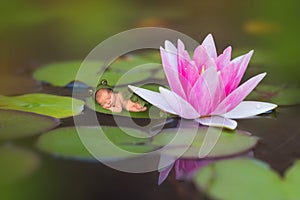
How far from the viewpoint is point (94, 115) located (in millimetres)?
944

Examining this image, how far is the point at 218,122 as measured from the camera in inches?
35.7

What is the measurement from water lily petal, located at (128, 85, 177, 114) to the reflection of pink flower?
0.15 m

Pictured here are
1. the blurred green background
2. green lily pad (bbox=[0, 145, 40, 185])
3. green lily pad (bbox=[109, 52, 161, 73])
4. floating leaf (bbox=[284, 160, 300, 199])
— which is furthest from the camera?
the blurred green background

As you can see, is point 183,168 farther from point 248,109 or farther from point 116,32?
point 116,32

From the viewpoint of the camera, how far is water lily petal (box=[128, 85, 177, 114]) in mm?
933

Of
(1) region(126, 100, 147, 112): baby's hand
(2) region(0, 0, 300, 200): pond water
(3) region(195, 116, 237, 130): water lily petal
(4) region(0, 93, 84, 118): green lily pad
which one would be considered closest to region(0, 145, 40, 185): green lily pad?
(2) region(0, 0, 300, 200): pond water

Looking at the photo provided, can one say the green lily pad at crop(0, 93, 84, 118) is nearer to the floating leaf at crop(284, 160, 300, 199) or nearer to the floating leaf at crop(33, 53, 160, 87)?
the floating leaf at crop(33, 53, 160, 87)

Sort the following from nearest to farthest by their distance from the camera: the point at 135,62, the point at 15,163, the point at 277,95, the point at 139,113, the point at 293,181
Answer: the point at 293,181, the point at 15,163, the point at 139,113, the point at 277,95, the point at 135,62

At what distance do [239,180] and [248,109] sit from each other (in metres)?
0.26

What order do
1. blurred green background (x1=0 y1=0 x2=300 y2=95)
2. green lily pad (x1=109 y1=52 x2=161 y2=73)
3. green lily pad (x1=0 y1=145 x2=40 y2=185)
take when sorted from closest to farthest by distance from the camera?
green lily pad (x1=0 y1=145 x2=40 y2=185) → green lily pad (x1=109 y1=52 x2=161 y2=73) → blurred green background (x1=0 y1=0 x2=300 y2=95)

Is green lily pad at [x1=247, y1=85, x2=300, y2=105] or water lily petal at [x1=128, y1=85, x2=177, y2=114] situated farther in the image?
green lily pad at [x1=247, y1=85, x2=300, y2=105]

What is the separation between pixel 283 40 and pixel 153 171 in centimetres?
90

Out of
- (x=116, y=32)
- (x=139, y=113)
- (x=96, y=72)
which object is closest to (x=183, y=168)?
(x=139, y=113)

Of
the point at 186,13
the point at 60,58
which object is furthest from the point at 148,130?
the point at 186,13
